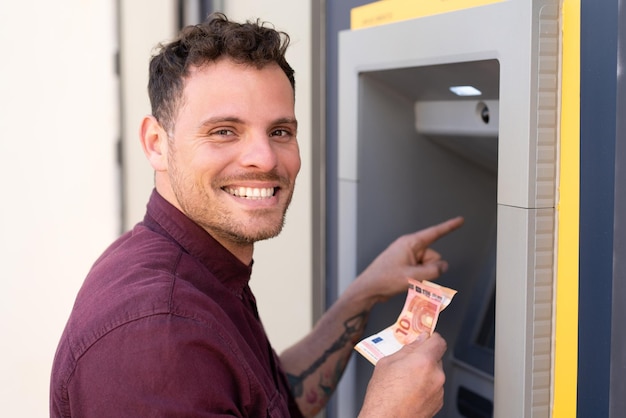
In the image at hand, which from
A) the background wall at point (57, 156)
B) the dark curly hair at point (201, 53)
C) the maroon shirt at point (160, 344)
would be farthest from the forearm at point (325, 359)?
the background wall at point (57, 156)

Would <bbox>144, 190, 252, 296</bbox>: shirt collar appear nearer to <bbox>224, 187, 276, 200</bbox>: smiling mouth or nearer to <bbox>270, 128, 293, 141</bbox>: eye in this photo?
<bbox>224, 187, 276, 200</bbox>: smiling mouth

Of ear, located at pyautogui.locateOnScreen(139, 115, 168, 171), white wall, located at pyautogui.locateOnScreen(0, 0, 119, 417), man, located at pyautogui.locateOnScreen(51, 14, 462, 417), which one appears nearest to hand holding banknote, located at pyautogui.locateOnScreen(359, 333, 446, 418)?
man, located at pyautogui.locateOnScreen(51, 14, 462, 417)

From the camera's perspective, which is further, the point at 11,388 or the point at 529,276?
the point at 11,388

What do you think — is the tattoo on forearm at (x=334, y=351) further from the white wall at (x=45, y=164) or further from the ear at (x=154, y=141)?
the white wall at (x=45, y=164)

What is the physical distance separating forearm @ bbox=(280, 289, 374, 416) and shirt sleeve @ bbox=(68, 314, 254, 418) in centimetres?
81

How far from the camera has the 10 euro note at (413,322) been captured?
1.73 metres

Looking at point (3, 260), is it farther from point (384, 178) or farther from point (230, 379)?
point (230, 379)

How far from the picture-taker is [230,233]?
1.74 metres

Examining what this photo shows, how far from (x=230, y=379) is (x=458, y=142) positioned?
96cm

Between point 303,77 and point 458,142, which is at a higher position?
point 303,77

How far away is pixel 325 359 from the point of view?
7.40 ft

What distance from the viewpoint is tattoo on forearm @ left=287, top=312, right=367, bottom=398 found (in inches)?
87.8

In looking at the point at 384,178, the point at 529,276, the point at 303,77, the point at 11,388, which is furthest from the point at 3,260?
the point at 529,276

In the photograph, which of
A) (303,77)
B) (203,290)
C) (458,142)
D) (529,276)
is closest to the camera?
(529,276)
